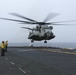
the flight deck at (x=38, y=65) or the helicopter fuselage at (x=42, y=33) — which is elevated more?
the helicopter fuselage at (x=42, y=33)

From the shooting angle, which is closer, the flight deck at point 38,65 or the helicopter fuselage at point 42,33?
the flight deck at point 38,65

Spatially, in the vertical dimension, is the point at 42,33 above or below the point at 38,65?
above

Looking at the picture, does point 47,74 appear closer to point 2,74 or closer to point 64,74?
point 64,74

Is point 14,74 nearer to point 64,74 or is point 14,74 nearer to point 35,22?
point 64,74

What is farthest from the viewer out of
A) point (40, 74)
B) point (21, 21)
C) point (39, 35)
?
point (39, 35)

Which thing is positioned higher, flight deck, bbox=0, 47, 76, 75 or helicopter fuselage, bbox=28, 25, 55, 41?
helicopter fuselage, bbox=28, 25, 55, 41

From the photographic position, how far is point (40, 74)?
1520 centimetres

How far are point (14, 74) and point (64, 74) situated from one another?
280 cm

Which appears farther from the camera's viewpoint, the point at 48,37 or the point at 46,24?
the point at 46,24

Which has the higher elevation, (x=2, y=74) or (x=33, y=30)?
(x=33, y=30)

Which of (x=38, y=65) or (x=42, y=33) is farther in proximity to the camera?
(x=42, y=33)

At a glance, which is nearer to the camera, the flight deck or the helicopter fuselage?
the flight deck

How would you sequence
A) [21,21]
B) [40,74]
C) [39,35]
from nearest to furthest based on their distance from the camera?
[40,74], [21,21], [39,35]

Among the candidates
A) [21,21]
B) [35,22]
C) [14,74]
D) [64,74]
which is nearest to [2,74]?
[14,74]
